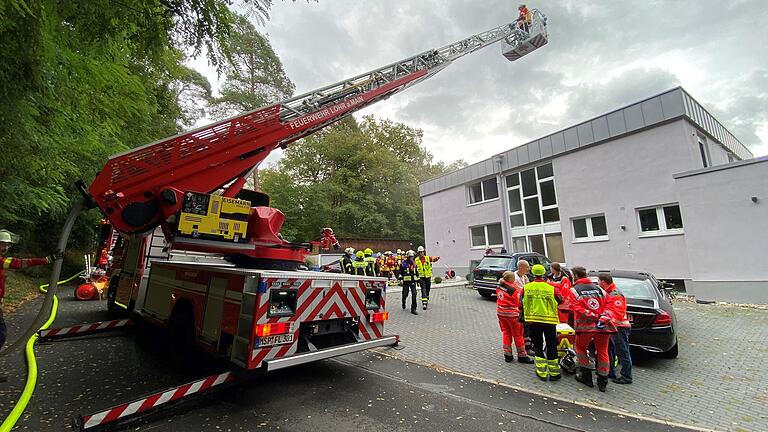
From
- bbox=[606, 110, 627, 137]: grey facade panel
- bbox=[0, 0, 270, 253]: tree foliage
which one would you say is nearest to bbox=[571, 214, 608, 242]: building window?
bbox=[606, 110, 627, 137]: grey facade panel

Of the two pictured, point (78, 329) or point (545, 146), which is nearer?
point (78, 329)

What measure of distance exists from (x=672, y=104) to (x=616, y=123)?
1.81 m

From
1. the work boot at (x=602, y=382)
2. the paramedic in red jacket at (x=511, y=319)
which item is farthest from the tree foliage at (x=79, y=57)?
the work boot at (x=602, y=382)

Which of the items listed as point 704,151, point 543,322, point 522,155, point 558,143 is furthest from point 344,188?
point 543,322

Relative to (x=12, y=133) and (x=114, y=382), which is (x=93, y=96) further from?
(x=114, y=382)

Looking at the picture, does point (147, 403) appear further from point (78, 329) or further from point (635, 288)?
point (635, 288)

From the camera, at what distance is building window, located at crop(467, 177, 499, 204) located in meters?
19.7

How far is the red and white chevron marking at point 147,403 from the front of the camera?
2.93 metres

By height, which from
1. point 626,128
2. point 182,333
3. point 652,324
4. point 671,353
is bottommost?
point 671,353

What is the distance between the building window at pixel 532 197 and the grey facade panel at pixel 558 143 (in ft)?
2.97

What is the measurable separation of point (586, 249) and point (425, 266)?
337 inches

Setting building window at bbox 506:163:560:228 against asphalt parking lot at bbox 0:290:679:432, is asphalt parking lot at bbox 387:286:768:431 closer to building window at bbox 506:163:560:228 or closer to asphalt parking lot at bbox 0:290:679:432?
asphalt parking lot at bbox 0:290:679:432

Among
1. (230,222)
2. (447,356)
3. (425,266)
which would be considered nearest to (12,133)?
(230,222)

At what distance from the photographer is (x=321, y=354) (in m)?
3.97
